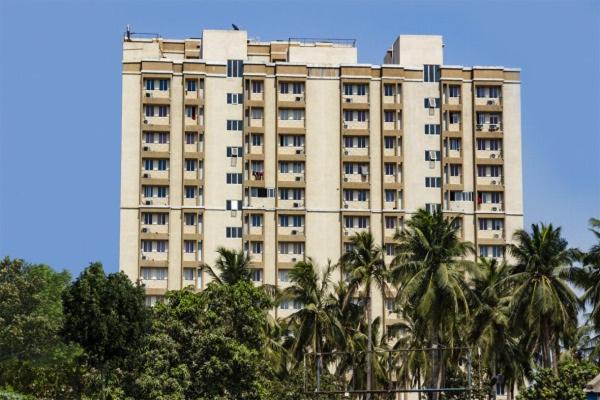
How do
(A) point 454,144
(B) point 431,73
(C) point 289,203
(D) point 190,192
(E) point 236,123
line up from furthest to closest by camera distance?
1. (B) point 431,73
2. (A) point 454,144
3. (E) point 236,123
4. (C) point 289,203
5. (D) point 190,192

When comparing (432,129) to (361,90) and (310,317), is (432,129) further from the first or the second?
(310,317)

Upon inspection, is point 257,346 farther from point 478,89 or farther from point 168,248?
point 478,89

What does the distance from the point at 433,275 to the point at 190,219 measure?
184 feet

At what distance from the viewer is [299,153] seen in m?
147

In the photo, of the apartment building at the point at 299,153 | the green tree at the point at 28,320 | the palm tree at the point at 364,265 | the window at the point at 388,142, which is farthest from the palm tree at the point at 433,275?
the window at the point at 388,142

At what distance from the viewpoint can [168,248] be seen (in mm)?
143875

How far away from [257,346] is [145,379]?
27.3 feet

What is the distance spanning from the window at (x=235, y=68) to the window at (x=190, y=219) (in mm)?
15738

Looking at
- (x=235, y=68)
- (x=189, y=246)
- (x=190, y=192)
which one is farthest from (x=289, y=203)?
(x=235, y=68)

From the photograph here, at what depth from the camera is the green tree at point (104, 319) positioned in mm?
91125

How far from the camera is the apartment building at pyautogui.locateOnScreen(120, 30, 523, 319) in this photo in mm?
144625

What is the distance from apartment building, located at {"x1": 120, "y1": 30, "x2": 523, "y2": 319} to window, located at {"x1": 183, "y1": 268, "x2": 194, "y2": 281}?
1.26 ft

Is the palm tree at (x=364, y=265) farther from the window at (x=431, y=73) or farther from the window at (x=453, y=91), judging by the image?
the window at (x=431, y=73)

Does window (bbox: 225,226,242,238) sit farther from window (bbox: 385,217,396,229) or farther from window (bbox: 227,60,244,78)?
window (bbox: 227,60,244,78)
